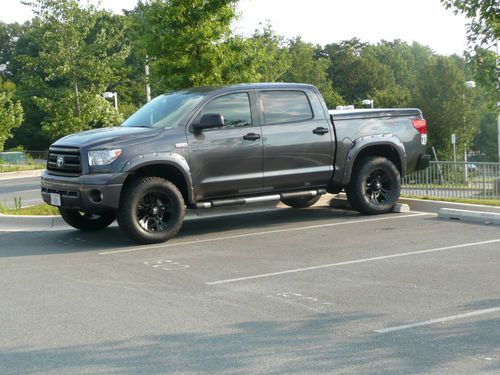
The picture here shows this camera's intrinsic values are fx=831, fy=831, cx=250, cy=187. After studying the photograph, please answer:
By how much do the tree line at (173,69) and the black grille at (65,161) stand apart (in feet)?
21.8

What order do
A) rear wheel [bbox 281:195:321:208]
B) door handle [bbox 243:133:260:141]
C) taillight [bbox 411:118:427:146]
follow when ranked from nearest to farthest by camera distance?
door handle [bbox 243:133:260:141]
taillight [bbox 411:118:427:146]
rear wheel [bbox 281:195:321:208]

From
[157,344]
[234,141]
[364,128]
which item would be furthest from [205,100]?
[157,344]

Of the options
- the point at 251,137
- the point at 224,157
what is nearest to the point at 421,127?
the point at 251,137

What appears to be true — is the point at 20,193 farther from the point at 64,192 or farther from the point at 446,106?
the point at 446,106

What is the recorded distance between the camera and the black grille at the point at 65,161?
35.4ft

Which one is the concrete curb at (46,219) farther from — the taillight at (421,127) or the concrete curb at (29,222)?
the taillight at (421,127)

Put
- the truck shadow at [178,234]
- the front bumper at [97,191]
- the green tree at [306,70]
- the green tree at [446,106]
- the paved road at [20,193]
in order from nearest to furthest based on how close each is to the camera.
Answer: the front bumper at [97,191]
the truck shadow at [178,234]
the paved road at [20,193]
the green tree at [446,106]
the green tree at [306,70]

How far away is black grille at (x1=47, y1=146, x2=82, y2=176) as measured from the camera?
425 inches

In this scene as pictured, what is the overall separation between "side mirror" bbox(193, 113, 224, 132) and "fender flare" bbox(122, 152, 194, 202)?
0.48 m

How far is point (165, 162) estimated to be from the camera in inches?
428

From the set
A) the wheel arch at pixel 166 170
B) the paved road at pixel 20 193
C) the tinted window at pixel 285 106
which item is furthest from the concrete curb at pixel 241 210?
the paved road at pixel 20 193

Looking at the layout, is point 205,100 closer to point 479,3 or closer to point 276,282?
point 276,282

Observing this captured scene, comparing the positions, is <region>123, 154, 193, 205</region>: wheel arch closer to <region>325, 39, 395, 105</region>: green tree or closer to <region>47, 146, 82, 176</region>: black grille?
<region>47, 146, 82, 176</region>: black grille

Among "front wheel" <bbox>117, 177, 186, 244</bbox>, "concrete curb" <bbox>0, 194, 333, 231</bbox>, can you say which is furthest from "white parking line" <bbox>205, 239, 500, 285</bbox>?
"concrete curb" <bbox>0, 194, 333, 231</bbox>
